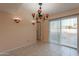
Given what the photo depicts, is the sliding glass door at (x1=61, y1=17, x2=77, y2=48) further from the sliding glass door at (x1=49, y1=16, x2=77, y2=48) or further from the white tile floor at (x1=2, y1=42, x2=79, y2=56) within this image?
the white tile floor at (x1=2, y1=42, x2=79, y2=56)

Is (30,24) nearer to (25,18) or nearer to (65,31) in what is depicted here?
(25,18)

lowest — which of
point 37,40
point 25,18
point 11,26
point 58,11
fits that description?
point 37,40

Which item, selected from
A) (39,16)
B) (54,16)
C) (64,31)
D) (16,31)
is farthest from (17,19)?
(64,31)

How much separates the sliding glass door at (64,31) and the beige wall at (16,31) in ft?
1.10

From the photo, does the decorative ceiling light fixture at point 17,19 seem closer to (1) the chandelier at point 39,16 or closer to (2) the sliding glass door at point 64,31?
(1) the chandelier at point 39,16

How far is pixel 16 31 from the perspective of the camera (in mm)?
1547

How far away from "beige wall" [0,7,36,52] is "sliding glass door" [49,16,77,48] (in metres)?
0.33

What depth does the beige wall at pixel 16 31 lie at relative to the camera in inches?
56.6

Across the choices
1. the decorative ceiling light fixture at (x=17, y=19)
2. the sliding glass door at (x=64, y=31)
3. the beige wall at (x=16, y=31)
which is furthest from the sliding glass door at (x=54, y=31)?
the decorative ceiling light fixture at (x=17, y=19)

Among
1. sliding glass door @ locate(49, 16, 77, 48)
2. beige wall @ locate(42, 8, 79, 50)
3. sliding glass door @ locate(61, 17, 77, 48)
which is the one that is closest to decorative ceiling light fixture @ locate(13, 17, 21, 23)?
beige wall @ locate(42, 8, 79, 50)

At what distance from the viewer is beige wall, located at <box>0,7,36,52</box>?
4.72 ft

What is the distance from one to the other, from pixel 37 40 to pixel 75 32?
2.04 feet

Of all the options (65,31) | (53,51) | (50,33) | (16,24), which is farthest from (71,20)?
(16,24)

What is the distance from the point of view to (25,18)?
1.55 meters
